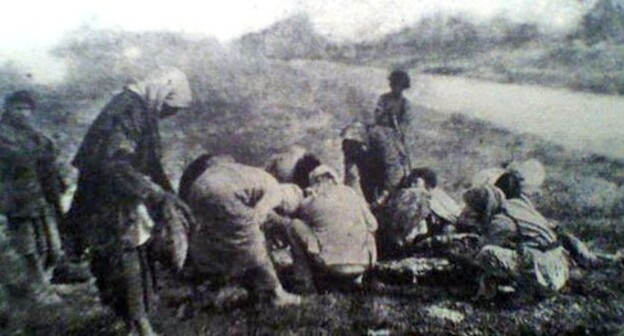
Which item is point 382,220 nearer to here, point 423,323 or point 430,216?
point 430,216

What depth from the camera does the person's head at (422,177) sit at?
6258mm

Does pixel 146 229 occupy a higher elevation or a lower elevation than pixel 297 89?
lower

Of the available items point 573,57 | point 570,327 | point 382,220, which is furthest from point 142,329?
point 573,57

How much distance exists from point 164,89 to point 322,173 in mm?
1230

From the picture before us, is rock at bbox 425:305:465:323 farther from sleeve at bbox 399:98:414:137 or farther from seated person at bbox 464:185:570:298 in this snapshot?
sleeve at bbox 399:98:414:137

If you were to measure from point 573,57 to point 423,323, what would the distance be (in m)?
2.31

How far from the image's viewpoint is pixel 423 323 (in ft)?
19.3

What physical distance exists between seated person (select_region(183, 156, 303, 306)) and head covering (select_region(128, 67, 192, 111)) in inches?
18.6

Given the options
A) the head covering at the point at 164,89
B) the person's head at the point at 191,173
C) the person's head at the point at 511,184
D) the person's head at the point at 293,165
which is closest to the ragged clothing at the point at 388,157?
the person's head at the point at 293,165

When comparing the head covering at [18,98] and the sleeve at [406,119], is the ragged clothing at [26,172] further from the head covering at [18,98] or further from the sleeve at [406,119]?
the sleeve at [406,119]

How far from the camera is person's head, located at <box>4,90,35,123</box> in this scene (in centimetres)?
583

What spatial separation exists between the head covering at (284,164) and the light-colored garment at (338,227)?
22 centimetres

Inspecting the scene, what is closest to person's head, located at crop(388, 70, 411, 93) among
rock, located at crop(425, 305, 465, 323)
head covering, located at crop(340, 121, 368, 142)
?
head covering, located at crop(340, 121, 368, 142)

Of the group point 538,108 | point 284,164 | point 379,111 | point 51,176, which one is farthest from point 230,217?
point 538,108
